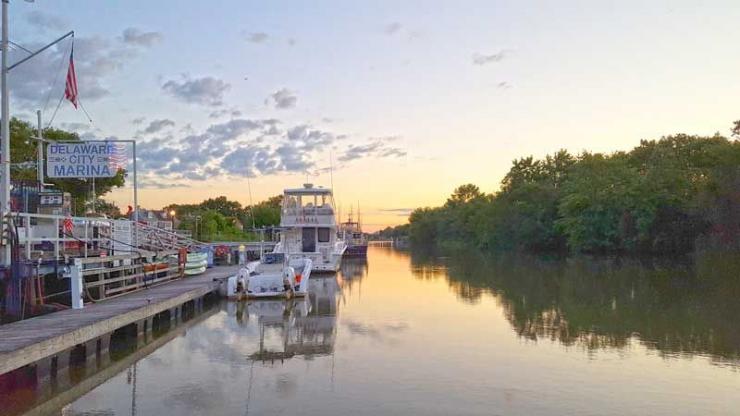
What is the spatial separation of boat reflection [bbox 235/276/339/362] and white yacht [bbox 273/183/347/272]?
10011 millimetres

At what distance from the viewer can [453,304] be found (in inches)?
901

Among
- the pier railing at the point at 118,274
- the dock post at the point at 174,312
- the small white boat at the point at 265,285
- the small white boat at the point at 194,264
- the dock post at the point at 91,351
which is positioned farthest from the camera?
the small white boat at the point at 194,264

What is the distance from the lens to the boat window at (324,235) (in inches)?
1545

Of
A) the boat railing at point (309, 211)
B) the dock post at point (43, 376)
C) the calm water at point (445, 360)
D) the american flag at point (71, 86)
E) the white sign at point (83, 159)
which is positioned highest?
the american flag at point (71, 86)

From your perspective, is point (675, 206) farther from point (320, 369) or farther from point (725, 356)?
point (320, 369)

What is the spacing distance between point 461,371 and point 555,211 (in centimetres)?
6290

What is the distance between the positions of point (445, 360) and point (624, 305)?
10966 mm

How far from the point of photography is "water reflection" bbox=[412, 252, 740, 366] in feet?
50.2

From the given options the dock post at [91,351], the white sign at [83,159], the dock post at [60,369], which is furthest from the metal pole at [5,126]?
the dock post at [60,369]

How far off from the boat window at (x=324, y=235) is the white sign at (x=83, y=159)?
22.0 meters

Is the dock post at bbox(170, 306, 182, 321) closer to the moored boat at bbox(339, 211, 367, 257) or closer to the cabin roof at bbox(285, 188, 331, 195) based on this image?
the cabin roof at bbox(285, 188, 331, 195)

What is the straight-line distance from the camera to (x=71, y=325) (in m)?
12.2

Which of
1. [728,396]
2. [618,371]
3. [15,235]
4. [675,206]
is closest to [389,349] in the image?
[618,371]

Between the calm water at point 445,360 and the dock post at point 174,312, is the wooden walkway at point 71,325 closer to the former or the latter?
the dock post at point 174,312
